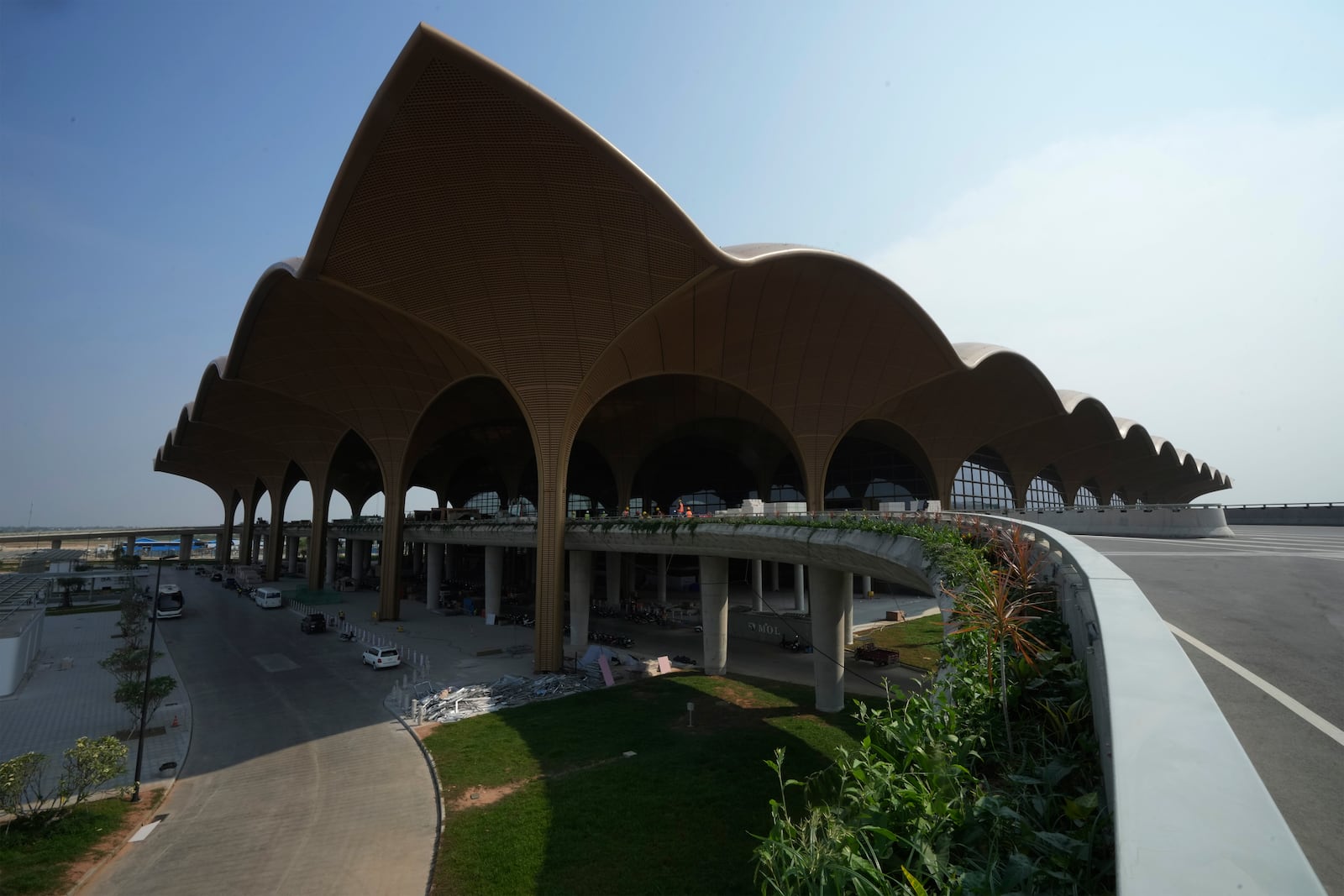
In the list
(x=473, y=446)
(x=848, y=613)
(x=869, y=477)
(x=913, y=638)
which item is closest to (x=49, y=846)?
(x=848, y=613)

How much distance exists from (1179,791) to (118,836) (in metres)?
18.1

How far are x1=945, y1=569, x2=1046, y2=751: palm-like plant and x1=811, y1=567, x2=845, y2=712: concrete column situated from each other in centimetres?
1398

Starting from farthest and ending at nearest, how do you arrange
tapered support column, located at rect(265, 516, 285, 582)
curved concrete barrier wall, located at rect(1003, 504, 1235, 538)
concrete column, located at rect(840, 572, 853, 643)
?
tapered support column, located at rect(265, 516, 285, 582) → concrete column, located at rect(840, 572, 853, 643) → curved concrete barrier wall, located at rect(1003, 504, 1235, 538)

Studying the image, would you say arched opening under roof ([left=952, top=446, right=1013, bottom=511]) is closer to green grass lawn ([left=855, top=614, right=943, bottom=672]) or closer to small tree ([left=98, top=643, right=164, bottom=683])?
green grass lawn ([left=855, top=614, right=943, bottom=672])

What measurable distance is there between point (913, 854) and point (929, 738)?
3.78ft

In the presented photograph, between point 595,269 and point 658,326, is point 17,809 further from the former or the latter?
point 658,326

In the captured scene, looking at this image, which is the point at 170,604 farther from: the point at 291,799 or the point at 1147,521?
the point at 1147,521

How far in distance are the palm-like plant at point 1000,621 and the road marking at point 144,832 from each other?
1628 centimetres

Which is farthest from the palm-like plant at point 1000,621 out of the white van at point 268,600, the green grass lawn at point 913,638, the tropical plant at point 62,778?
the white van at point 268,600

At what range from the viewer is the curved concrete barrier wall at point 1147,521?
22500 mm

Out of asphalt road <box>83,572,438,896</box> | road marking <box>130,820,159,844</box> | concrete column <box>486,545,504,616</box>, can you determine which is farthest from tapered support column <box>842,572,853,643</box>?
road marking <box>130,820,159,844</box>

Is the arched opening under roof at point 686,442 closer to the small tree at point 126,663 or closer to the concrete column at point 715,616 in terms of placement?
the concrete column at point 715,616

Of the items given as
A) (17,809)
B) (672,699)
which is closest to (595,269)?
(672,699)

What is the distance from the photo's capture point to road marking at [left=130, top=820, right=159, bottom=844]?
12.7 m
